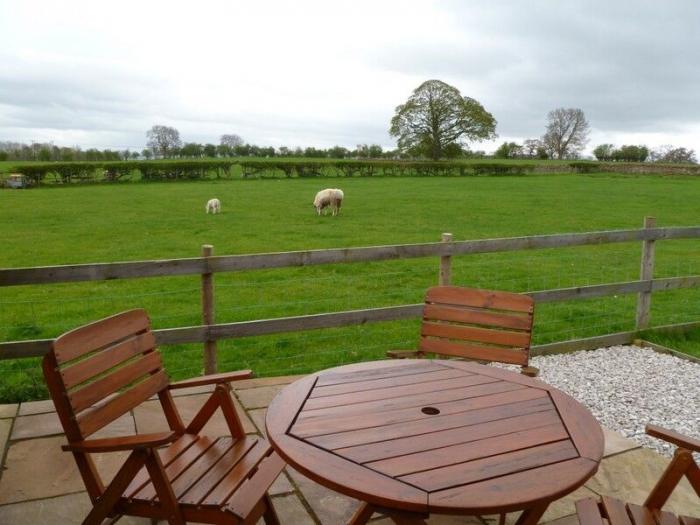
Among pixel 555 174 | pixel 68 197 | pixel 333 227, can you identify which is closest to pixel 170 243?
pixel 333 227

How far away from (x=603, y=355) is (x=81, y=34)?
6839 millimetres

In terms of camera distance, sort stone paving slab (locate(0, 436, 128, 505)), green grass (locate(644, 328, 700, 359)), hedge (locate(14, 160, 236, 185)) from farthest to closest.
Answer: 1. hedge (locate(14, 160, 236, 185))
2. green grass (locate(644, 328, 700, 359))
3. stone paving slab (locate(0, 436, 128, 505))

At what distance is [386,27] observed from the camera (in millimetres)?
11391

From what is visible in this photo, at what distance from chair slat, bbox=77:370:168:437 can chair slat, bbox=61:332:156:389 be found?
135 millimetres

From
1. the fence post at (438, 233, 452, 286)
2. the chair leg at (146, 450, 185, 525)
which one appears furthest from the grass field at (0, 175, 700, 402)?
the chair leg at (146, 450, 185, 525)

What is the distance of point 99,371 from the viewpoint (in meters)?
2.34

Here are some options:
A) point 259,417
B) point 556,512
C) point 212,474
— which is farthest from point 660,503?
point 259,417

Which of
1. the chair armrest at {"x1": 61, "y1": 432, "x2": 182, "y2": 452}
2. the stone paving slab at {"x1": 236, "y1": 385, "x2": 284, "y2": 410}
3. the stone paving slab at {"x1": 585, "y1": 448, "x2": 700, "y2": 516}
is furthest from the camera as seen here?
the stone paving slab at {"x1": 236, "y1": 385, "x2": 284, "y2": 410}

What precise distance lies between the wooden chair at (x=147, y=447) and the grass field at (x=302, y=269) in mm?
2605

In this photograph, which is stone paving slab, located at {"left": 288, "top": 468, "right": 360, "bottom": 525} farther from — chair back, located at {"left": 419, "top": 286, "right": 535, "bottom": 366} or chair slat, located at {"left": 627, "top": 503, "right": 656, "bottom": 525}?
chair slat, located at {"left": 627, "top": 503, "right": 656, "bottom": 525}

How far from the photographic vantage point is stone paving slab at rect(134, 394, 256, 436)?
354cm

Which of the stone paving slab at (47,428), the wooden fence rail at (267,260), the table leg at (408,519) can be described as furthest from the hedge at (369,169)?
the table leg at (408,519)

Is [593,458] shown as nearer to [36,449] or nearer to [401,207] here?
[36,449]

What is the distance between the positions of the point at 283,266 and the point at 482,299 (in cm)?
175
